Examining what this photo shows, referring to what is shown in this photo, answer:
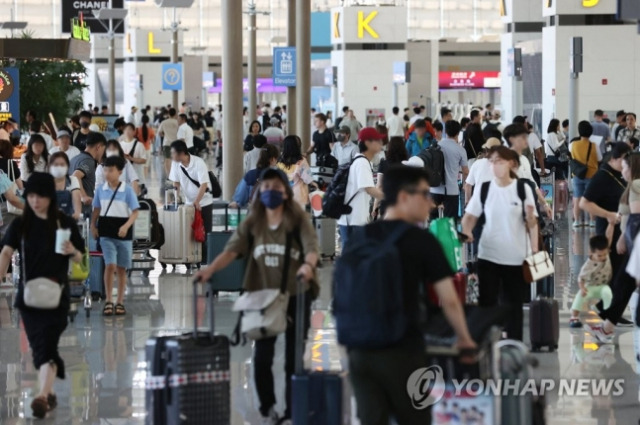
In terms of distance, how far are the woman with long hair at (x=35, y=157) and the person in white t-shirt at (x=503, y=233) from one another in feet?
20.8

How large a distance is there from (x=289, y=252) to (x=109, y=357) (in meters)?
3.50

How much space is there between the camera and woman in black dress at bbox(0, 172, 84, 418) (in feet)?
28.4

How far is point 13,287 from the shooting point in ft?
49.5

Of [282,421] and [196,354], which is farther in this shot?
[282,421]

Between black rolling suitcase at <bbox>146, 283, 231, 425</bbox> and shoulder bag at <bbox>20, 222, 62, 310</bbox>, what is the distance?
1.24 metres

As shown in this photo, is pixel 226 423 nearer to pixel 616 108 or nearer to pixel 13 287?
pixel 13 287

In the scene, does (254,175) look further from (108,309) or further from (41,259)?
(41,259)

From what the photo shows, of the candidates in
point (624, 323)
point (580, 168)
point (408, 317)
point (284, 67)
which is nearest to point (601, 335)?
point (624, 323)

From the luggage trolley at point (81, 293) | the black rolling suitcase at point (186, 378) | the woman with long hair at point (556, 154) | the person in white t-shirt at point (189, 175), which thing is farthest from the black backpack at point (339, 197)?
the woman with long hair at point (556, 154)

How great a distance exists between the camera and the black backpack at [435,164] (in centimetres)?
1580

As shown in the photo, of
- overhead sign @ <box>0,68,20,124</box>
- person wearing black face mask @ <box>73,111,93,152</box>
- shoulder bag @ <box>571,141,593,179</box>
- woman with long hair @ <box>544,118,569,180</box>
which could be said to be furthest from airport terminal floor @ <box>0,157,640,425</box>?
overhead sign @ <box>0,68,20,124</box>

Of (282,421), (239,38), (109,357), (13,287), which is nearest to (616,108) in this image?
(239,38)

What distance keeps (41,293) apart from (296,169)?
723 cm

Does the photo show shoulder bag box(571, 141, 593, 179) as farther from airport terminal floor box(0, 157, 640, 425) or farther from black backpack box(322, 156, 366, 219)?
black backpack box(322, 156, 366, 219)
